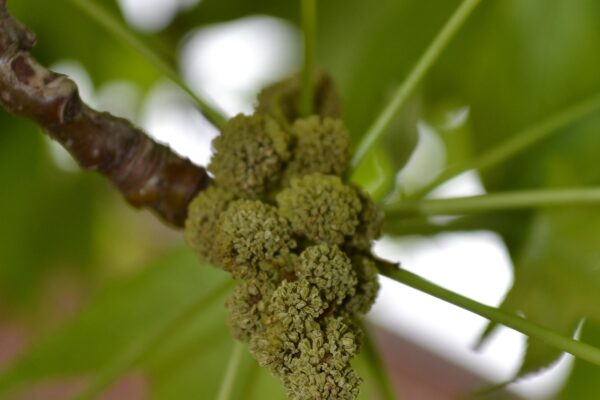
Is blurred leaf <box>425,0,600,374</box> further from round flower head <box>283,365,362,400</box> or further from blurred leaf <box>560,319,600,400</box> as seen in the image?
round flower head <box>283,365,362,400</box>

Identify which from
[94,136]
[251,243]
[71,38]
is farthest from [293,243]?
[71,38]

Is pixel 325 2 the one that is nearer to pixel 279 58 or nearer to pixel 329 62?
pixel 329 62

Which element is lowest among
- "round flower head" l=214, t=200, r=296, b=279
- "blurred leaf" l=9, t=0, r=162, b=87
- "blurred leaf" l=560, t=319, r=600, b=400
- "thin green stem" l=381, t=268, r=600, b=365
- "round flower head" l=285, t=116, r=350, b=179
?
"round flower head" l=214, t=200, r=296, b=279

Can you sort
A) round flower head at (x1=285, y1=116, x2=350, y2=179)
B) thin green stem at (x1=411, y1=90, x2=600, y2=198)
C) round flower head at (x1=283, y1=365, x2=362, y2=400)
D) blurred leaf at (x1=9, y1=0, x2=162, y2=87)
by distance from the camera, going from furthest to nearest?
blurred leaf at (x1=9, y1=0, x2=162, y2=87) < thin green stem at (x1=411, y1=90, x2=600, y2=198) < round flower head at (x1=285, y1=116, x2=350, y2=179) < round flower head at (x1=283, y1=365, x2=362, y2=400)

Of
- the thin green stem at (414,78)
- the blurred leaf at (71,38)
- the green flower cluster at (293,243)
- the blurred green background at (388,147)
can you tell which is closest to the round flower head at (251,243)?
the green flower cluster at (293,243)

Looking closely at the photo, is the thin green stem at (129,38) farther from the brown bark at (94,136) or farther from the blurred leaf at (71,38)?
the blurred leaf at (71,38)

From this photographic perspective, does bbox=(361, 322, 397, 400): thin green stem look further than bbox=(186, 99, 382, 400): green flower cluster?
Yes

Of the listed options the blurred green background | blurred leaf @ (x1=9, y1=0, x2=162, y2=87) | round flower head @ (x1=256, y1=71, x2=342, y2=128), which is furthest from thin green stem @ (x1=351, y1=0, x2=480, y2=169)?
A: blurred leaf @ (x1=9, y1=0, x2=162, y2=87)

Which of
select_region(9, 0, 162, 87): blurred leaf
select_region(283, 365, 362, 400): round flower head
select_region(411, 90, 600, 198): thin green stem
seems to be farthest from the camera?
select_region(9, 0, 162, 87): blurred leaf
